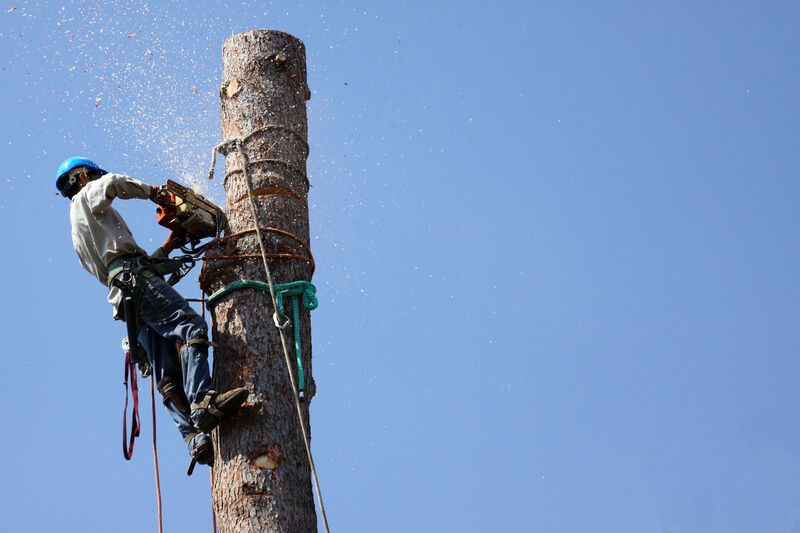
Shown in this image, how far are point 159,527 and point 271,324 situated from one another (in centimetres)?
98

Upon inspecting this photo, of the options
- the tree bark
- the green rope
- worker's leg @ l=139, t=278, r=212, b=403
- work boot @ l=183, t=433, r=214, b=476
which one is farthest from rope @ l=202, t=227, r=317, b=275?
work boot @ l=183, t=433, r=214, b=476

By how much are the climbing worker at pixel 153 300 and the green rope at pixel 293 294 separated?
0.16 m

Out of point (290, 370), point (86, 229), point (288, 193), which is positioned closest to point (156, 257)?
point (86, 229)

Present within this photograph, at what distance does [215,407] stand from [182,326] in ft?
1.76

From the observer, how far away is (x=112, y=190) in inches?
209

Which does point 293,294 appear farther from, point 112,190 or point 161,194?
point 112,190

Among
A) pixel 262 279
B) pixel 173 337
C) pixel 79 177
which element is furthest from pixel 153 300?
pixel 79 177

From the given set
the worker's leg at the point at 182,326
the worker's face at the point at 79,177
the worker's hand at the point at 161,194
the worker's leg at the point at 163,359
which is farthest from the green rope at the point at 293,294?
the worker's face at the point at 79,177

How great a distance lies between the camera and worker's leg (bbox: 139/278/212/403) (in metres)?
4.77

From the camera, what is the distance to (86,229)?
538cm

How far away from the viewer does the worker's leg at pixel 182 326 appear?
15.7 ft

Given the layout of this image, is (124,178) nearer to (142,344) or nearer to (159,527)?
(142,344)

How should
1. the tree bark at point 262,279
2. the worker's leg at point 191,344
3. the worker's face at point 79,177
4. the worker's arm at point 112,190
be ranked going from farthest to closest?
the worker's face at point 79,177 → the worker's arm at point 112,190 → the worker's leg at point 191,344 → the tree bark at point 262,279

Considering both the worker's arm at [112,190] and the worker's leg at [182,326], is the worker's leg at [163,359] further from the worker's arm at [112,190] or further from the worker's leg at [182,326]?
the worker's arm at [112,190]
